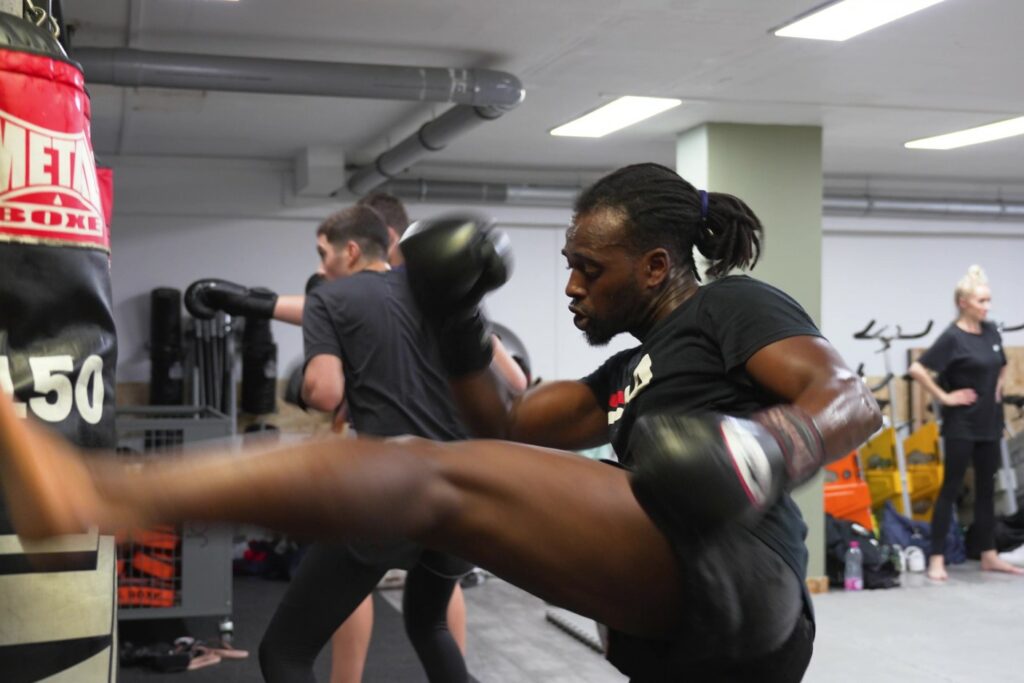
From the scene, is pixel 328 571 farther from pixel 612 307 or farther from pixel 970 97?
pixel 970 97

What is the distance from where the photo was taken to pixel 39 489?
3.72ft

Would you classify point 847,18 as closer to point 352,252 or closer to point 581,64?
point 581,64

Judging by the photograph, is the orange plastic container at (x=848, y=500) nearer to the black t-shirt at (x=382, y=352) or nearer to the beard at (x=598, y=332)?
the black t-shirt at (x=382, y=352)

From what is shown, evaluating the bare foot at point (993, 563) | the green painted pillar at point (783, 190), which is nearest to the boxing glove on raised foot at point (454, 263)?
the green painted pillar at point (783, 190)

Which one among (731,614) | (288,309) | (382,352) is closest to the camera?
(731,614)

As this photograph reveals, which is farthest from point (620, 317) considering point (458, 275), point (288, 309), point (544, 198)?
point (544, 198)

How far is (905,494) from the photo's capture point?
7441 mm

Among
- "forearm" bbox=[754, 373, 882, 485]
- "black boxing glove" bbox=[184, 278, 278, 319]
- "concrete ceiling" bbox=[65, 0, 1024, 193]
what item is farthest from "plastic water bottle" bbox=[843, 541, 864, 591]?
"forearm" bbox=[754, 373, 882, 485]

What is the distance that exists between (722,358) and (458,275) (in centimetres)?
51

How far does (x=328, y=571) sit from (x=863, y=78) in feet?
12.8

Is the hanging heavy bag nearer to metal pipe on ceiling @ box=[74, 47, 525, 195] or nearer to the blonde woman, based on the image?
metal pipe on ceiling @ box=[74, 47, 525, 195]

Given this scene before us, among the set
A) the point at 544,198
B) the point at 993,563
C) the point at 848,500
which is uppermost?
the point at 544,198

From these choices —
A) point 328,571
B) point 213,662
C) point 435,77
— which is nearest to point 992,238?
point 435,77

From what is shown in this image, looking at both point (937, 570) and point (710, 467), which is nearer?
point (710, 467)
